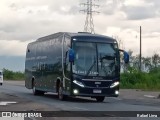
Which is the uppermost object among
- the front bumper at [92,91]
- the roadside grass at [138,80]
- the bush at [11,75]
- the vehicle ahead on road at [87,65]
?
the vehicle ahead on road at [87,65]

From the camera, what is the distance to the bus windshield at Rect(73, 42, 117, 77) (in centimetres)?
2730

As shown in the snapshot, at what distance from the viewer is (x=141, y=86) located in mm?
60219

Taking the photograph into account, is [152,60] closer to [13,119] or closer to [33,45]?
[33,45]

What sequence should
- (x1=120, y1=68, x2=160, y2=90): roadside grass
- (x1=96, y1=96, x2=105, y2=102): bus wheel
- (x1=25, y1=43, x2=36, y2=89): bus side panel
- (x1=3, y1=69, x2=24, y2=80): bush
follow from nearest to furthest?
(x1=96, y1=96, x2=105, y2=102): bus wheel
(x1=25, y1=43, x2=36, y2=89): bus side panel
(x1=120, y1=68, x2=160, y2=90): roadside grass
(x1=3, y1=69, x2=24, y2=80): bush

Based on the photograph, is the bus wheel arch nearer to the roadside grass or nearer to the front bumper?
the front bumper

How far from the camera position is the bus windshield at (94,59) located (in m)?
27.3

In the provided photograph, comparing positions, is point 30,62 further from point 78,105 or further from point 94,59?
point 78,105

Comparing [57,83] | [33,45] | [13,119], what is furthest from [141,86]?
[13,119]

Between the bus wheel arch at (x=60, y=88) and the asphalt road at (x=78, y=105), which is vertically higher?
the bus wheel arch at (x=60, y=88)

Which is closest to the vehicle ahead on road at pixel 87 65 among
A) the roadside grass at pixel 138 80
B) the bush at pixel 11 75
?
the roadside grass at pixel 138 80

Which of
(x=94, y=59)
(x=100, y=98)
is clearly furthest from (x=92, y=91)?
(x=100, y=98)

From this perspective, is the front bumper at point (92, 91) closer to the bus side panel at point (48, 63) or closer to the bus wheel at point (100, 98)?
A: the bus wheel at point (100, 98)

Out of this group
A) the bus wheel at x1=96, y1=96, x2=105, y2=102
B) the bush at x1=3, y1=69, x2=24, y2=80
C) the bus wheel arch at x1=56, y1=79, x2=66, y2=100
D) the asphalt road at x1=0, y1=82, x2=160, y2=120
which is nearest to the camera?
the asphalt road at x1=0, y1=82, x2=160, y2=120

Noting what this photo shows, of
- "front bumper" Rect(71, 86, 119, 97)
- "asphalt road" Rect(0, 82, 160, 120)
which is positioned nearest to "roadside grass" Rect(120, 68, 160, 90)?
"asphalt road" Rect(0, 82, 160, 120)
